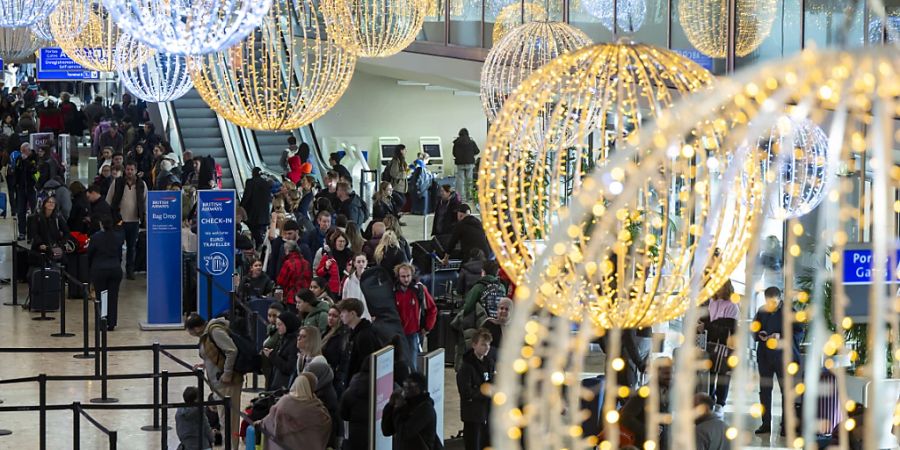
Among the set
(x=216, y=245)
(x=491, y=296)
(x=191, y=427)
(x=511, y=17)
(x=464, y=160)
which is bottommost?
(x=191, y=427)

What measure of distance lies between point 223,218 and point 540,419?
482 inches

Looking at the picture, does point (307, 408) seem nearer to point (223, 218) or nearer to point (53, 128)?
point (223, 218)

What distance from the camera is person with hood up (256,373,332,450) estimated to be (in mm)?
8891

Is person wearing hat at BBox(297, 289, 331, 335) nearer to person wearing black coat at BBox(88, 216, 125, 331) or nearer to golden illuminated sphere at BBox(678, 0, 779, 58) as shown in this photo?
golden illuminated sphere at BBox(678, 0, 779, 58)

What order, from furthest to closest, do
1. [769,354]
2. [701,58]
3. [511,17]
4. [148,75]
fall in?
1. [148,75]
2. [511,17]
3. [701,58]
4. [769,354]

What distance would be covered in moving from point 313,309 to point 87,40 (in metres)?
10.5

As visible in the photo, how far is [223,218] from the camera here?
14883mm

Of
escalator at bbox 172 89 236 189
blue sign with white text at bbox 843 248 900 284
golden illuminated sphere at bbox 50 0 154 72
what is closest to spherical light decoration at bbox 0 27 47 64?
escalator at bbox 172 89 236 189

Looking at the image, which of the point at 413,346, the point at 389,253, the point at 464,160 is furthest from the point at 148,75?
the point at 413,346

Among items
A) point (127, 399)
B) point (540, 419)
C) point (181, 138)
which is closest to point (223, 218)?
point (127, 399)

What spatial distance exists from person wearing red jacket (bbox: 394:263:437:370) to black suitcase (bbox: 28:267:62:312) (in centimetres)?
501

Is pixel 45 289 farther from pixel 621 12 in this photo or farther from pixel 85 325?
pixel 621 12

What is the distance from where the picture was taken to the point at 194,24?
268 inches

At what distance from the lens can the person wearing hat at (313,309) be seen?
36.0 ft
